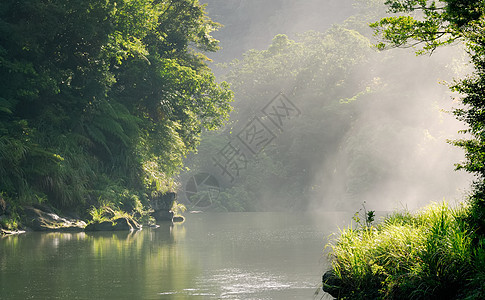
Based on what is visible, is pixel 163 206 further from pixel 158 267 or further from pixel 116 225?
pixel 158 267

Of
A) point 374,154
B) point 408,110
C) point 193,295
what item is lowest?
point 193,295

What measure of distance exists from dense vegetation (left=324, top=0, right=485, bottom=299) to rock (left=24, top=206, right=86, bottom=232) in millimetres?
16366

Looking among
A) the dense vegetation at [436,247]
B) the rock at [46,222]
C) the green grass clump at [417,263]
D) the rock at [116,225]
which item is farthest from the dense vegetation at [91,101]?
the dense vegetation at [436,247]

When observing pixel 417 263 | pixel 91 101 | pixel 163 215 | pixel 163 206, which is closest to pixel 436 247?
pixel 417 263

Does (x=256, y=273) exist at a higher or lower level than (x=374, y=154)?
lower

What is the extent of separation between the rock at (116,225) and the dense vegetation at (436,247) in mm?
16575

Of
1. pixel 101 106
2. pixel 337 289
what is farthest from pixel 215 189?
pixel 337 289

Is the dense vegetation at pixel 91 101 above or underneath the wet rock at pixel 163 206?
above

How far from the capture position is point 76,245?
19453 mm

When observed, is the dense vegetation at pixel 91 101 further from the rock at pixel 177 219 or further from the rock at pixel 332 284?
the rock at pixel 332 284

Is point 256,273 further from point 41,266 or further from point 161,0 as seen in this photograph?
point 161,0

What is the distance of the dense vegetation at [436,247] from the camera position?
8477 mm

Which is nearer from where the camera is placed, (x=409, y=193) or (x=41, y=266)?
(x=41, y=266)

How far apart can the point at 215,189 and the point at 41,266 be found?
2086 inches
